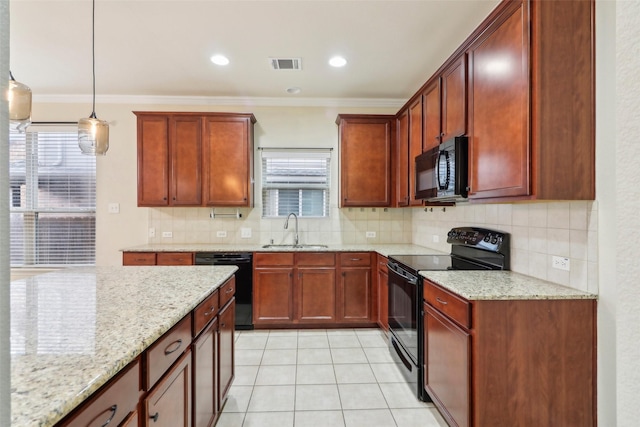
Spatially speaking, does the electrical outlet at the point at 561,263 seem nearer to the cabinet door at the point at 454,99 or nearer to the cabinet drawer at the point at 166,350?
the cabinet door at the point at 454,99

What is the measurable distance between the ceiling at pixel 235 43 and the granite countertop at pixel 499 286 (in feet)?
6.32

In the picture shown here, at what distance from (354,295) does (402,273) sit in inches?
42.3

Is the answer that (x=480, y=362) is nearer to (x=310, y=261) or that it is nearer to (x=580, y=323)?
(x=580, y=323)

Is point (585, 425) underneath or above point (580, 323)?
underneath

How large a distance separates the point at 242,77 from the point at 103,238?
106 inches

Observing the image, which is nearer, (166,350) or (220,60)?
(166,350)

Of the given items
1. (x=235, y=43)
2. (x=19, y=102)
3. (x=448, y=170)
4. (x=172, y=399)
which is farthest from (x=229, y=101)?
(x=172, y=399)

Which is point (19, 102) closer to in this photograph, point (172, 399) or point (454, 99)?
point (172, 399)

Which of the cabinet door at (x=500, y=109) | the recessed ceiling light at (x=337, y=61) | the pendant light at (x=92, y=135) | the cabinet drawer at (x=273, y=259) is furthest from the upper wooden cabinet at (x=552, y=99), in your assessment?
the pendant light at (x=92, y=135)

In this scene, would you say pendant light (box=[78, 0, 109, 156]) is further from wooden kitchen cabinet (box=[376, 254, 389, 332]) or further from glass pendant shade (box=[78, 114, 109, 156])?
wooden kitchen cabinet (box=[376, 254, 389, 332])

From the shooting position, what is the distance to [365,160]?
3756mm

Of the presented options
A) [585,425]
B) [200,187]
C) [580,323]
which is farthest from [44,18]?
[585,425]

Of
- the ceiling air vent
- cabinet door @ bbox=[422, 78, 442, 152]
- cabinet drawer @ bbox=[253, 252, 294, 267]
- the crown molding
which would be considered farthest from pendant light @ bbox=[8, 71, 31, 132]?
cabinet door @ bbox=[422, 78, 442, 152]

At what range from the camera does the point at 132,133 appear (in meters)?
3.94
